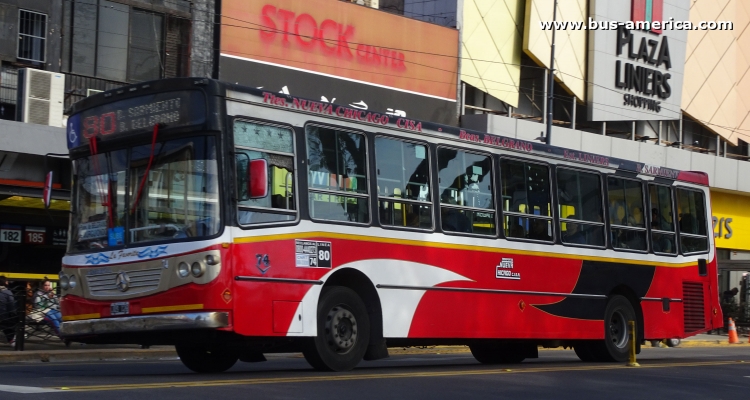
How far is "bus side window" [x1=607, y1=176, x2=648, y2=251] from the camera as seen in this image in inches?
701

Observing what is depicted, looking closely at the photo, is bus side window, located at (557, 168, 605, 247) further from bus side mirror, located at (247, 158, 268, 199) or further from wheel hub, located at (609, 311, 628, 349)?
bus side mirror, located at (247, 158, 268, 199)

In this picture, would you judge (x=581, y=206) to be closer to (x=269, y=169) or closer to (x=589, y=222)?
(x=589, y=222)

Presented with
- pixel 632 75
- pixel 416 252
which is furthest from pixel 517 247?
pixel 632 75

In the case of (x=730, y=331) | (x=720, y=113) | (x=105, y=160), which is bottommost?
(x=730, y=331)

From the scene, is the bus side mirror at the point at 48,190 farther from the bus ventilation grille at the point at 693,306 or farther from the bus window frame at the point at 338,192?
the bus ventilation grille at the point at 693,306

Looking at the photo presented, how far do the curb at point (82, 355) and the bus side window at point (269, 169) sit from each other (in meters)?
8.60

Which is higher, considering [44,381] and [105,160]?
[105,160]

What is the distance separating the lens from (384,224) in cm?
1361

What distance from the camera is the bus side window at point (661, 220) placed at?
61.3 feet

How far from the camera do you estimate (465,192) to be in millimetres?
15055

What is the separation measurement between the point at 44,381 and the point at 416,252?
16.2 feet

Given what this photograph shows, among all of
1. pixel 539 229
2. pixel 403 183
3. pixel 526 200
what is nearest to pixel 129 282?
pixel 403 183

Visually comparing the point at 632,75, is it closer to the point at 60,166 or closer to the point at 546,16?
the point at 546,16

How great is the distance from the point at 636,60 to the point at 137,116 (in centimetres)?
3322
